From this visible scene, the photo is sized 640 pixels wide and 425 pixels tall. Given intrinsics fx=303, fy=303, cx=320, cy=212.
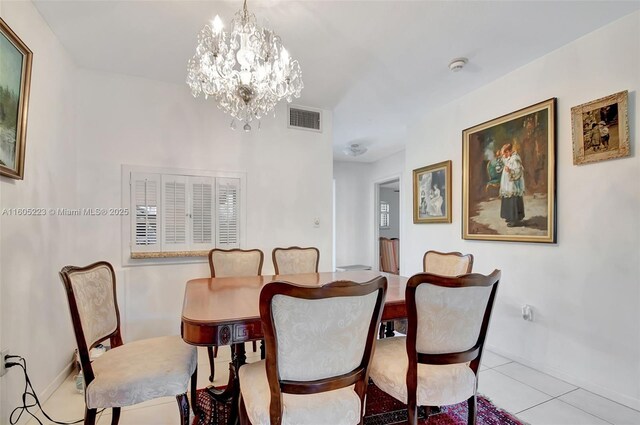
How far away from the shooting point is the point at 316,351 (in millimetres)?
1130

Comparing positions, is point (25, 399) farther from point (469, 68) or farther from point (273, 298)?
point (469, 68)

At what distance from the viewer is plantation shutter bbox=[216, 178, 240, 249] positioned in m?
3.15

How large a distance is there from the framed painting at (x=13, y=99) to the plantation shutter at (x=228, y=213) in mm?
1553

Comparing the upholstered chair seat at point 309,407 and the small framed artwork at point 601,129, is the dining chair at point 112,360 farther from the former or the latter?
A: the small framed artwork at point 601,129

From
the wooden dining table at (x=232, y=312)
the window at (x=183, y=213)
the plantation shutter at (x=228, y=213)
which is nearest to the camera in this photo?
the wooden dining table at (x=232, y=312)

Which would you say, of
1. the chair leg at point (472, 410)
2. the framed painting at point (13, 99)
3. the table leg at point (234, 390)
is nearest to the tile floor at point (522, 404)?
the table leg at point (234, 390)

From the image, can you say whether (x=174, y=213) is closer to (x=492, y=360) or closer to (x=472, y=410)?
(x=472, y=410)

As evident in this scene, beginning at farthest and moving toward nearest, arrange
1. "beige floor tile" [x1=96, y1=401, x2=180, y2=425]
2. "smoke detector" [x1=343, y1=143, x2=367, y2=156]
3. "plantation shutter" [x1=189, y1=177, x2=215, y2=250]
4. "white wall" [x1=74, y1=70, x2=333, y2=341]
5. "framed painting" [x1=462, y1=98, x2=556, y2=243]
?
"smoke detector" [x1=343, y1=143, x2=367, y2=156] < "plantation shutter" [x1=189, y1=177, x2=215, y2=250] < "white wall" [x1=74, y1=70, x2=333, y2=341] < "framed painting" [x1=462, y1=98, x2=556, y2=243] < "beige floor tile" [x1=96, y1=401, x2=180, y2=425]

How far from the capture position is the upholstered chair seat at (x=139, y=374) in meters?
1.35

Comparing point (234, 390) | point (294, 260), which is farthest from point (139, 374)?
point (294, 260)

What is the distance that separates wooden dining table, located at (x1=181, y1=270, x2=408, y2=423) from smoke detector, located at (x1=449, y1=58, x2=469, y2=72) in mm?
1857

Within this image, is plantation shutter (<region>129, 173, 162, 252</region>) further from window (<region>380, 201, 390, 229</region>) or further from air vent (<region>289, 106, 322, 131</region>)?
window (<region>380, 201, 390, 229</region>)

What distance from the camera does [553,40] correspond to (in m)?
2.27

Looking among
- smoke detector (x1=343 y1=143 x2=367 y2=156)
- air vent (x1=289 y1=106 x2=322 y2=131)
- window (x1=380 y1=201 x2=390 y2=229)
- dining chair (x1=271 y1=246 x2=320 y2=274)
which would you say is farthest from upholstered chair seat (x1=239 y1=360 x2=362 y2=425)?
window (x1=380 y1=201 x2=390 y2=229)
